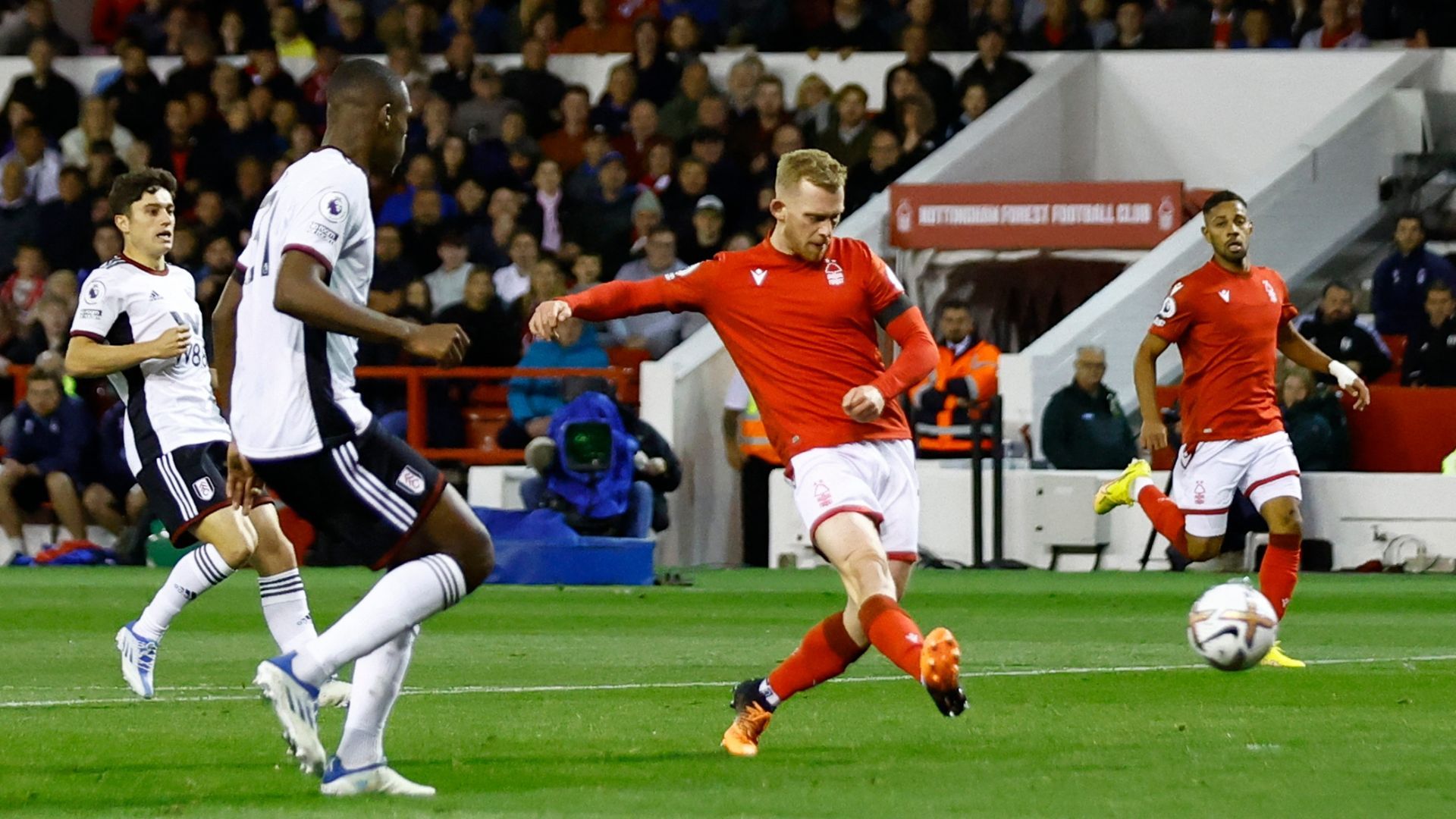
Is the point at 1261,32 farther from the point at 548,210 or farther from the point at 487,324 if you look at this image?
the point at 487,324

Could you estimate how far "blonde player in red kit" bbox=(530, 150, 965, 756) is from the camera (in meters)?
7.92

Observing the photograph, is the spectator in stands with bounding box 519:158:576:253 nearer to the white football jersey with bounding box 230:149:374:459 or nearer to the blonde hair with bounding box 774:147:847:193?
the blonde hair with bounding box 774:147:847:193

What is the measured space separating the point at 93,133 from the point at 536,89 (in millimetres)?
4308

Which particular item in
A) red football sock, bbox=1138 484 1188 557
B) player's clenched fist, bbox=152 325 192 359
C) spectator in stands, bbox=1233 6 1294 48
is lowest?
red football sock, bbox=1138 484 1188 557

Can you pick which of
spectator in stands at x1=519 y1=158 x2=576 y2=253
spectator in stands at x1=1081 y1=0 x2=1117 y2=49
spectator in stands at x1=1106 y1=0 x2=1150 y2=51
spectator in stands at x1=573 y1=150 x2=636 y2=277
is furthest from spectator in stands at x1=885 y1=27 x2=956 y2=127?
spectator in stands at x1=519 y1=158 x2=576 y2=253

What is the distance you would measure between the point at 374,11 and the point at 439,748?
63.2ft

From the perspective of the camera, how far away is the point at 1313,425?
1867 cm

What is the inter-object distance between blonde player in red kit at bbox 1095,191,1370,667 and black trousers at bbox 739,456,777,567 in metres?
8.33

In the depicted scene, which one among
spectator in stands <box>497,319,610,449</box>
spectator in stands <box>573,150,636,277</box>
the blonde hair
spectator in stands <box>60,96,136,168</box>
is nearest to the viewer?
the blonde hair

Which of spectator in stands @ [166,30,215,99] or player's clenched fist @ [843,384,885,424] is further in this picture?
spectator in stands @ [166,30,215,99]

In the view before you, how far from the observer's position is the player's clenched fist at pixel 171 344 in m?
10.2

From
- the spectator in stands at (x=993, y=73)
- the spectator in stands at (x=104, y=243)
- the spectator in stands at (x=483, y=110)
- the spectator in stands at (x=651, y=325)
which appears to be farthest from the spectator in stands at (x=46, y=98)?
the spectator in stands at (x=993, y=73)

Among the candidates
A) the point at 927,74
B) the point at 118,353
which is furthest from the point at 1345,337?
the point at 118,353

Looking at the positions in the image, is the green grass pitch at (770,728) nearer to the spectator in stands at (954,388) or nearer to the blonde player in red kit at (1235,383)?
the blonde player in red kit at (1235,383)
